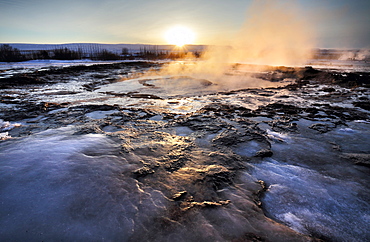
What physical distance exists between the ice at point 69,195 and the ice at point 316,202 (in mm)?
1588

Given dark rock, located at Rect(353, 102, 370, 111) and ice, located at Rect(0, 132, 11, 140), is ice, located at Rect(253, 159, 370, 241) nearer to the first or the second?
ice, located at Rect(0, 132, 11, 140)

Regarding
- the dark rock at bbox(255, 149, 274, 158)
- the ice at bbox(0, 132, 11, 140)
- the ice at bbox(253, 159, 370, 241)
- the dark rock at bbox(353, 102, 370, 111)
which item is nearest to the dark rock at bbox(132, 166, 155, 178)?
the ice at bbox(253, 159, 370, 241)

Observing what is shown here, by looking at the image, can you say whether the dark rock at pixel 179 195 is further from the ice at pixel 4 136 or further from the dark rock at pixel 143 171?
the ice at pixel 4 136

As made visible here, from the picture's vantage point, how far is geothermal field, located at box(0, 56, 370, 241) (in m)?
1.87

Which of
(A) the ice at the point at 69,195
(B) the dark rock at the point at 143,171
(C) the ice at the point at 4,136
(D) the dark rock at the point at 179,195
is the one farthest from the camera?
(C) the ice at the point at 4,136

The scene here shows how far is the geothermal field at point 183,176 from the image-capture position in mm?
1868

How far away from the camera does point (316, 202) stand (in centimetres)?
227

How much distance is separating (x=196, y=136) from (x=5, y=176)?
3.30 metres

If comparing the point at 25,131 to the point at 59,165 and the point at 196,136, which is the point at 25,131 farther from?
the point at 196,136

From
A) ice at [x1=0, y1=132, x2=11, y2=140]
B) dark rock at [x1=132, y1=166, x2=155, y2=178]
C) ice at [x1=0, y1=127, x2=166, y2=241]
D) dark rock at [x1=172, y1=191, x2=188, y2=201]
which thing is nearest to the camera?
ice at [x1=0, y1=127, x2=166, y2=241]

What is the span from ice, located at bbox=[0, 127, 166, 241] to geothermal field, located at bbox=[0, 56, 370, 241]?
13mm

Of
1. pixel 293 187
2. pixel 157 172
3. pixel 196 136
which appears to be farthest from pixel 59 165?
pixel 293 187

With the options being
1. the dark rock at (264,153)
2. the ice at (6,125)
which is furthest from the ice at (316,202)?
the ice at (6,125)

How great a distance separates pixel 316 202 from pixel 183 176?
1.84m
